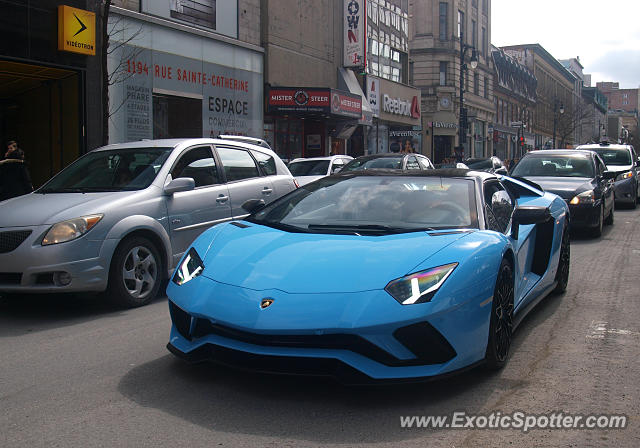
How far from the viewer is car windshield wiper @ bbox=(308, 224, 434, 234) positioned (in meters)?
4.26

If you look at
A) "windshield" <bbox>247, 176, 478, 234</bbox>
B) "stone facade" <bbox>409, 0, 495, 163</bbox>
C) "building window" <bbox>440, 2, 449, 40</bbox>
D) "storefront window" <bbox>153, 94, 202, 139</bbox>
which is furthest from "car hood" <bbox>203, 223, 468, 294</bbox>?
"building window" <bbox>440, 2, 449, 40</bbox>

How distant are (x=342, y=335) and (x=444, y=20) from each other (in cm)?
5451

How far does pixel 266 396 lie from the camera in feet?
12.1

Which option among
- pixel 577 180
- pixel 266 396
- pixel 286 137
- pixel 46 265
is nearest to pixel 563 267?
pixel 266 396

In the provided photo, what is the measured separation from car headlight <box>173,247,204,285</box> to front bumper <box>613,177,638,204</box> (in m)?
16.2

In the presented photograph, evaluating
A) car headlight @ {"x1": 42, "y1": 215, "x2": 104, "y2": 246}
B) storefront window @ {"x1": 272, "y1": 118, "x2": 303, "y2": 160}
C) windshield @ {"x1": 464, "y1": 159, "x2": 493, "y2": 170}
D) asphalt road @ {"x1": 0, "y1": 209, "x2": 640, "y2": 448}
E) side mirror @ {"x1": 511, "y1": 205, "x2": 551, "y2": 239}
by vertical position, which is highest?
storefront window @ {"x1": 272, "y1": 118, "x2": 303, "y2": 160}

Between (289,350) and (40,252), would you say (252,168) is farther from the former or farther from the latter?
(289,350)

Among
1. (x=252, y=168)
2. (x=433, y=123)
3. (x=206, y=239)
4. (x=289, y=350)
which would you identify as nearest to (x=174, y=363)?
(x=206, y=239)

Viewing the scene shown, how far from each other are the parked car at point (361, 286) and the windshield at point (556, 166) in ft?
26.8

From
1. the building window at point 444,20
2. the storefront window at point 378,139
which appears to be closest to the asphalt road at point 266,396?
the storefront window at point 378,139

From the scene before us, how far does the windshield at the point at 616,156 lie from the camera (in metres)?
18.8

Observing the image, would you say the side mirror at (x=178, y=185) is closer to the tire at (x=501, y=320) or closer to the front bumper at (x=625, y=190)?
the tire at (x=501, y=320)

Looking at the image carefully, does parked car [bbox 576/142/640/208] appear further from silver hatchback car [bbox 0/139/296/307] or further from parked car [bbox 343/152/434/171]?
silver hatchback car [bbox 0/139/296/307]

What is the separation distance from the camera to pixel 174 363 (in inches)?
171
